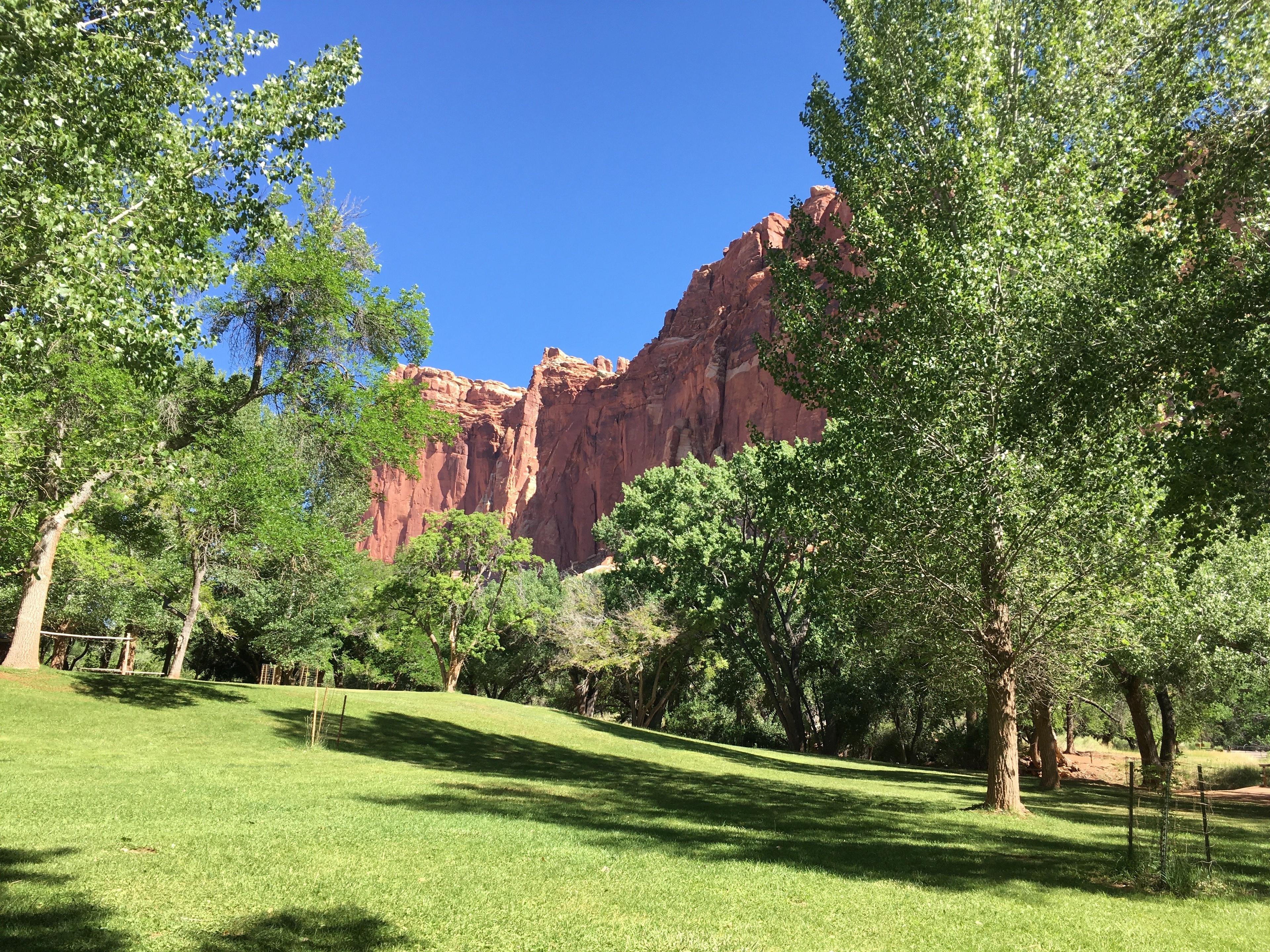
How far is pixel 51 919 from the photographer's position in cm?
501

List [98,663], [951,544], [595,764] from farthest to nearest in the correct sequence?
[98,663] → [595,764] → [951,544]

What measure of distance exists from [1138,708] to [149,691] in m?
28.6

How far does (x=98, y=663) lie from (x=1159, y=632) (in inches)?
2419

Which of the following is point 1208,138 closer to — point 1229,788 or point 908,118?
point 908,118

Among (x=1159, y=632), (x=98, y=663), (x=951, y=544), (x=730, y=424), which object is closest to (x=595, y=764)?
(x=951, y=544)

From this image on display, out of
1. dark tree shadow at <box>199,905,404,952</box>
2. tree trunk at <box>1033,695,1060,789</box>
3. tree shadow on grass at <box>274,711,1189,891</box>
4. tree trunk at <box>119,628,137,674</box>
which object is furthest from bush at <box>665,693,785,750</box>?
dark tree shadow at <box>199,905,404,952</box>

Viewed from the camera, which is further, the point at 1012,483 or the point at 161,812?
the point at 1012,483

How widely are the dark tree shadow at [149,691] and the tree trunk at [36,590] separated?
130cm

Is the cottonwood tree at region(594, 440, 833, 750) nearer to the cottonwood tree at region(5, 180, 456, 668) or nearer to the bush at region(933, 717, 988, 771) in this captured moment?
the bush at region(933, 717, 988, 771)

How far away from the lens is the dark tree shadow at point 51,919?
4.59m

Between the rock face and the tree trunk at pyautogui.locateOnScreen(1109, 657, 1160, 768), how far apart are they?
178ft

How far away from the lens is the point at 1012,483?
1352cm

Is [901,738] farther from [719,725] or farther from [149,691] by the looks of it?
[149,691]

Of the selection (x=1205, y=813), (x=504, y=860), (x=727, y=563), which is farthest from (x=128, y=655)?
(x=1205, y=813)
